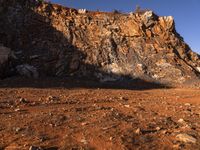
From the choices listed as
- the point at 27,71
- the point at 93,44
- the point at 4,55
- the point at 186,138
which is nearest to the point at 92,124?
the point at 186,138

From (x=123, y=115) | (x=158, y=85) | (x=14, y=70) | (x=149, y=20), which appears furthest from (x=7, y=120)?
(x=149, y=20)

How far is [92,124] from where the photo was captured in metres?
8.92

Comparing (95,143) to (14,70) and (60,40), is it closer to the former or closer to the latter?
(14,70)

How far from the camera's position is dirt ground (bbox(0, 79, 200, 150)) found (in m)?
7.50

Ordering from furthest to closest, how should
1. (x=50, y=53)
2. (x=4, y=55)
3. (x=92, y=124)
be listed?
(x=50, y=53) → (x=4, y=55) → (x=92, y=124)

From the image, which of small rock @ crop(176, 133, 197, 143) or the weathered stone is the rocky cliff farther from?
small rock @ crop(176, 133, 197, 143)

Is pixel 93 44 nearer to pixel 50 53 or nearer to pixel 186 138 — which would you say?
pixel 50 53

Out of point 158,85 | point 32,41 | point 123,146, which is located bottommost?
point 123,146

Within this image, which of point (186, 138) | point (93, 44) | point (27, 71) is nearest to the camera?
point (186, 138)

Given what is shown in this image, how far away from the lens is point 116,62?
24.2 metres

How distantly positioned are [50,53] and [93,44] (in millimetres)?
3230

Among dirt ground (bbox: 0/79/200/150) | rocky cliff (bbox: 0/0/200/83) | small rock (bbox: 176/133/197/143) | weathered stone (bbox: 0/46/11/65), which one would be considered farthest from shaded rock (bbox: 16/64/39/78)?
small rock (bbox: 176/133/197/143)

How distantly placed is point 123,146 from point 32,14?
1881 centimetres

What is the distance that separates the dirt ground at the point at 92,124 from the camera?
7.50 metres
